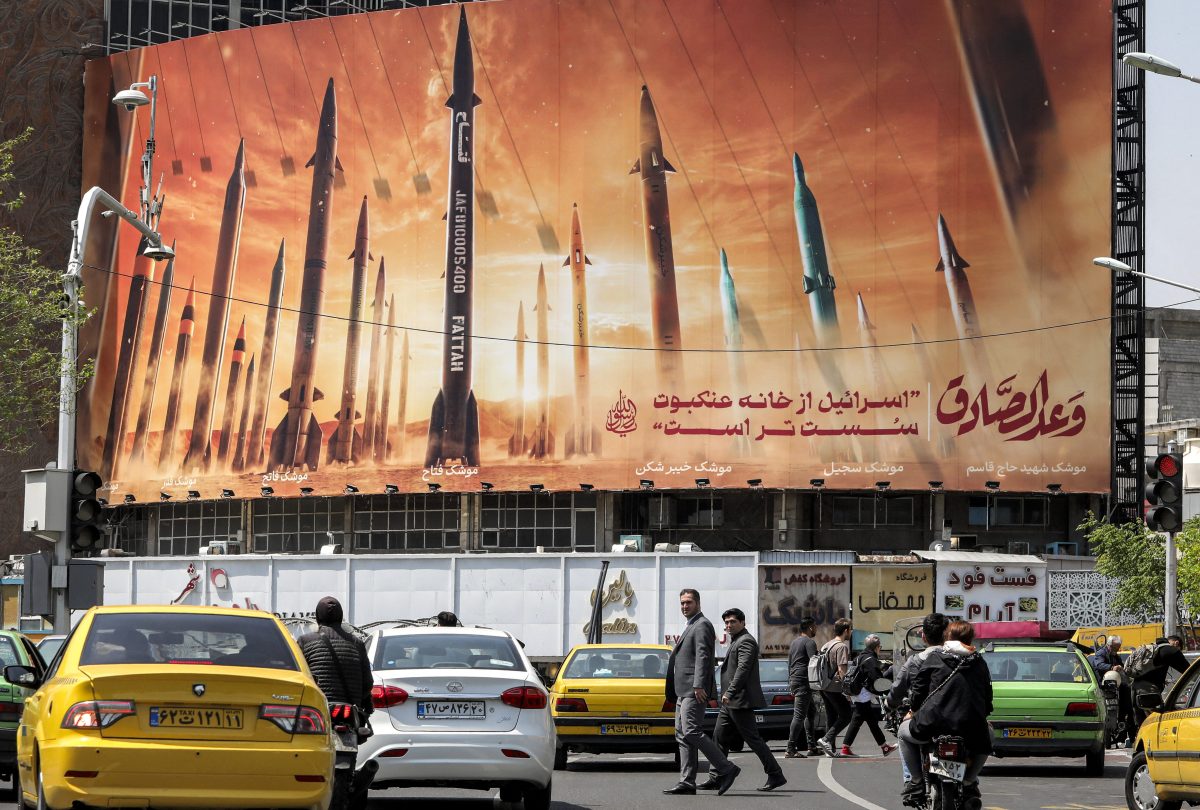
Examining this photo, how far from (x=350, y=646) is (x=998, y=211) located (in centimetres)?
4057

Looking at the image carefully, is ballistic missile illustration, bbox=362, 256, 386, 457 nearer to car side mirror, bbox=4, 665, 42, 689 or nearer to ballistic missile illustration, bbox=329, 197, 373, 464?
ballistic missile illustration, bbox=329, 197, 373, 464

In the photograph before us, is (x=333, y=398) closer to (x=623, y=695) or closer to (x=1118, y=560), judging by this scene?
(x=1118, y=560)

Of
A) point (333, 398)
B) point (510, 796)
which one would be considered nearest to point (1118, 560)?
point (333, 398)

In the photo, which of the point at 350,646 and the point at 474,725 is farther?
the point at 474,725

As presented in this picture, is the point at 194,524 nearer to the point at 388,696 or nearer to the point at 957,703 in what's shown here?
the point at 388,696

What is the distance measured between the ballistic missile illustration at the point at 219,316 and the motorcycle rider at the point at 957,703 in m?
46.7

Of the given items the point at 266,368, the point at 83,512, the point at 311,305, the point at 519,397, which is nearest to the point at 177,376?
the point at 266,368

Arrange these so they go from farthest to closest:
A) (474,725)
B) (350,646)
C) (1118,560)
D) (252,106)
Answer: (252,106)
(1118,560)
(474,725)
(350,646)

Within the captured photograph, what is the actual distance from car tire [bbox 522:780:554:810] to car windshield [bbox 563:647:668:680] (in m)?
6.86

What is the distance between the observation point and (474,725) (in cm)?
1373

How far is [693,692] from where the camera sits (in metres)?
16.3

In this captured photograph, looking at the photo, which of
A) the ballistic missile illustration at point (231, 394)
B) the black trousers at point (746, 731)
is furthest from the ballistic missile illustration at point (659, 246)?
the black trousers at point (746, 731)

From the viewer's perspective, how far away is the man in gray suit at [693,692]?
1612 cm

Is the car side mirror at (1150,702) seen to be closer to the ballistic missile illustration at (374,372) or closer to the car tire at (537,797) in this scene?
the car tire at (537,797)
